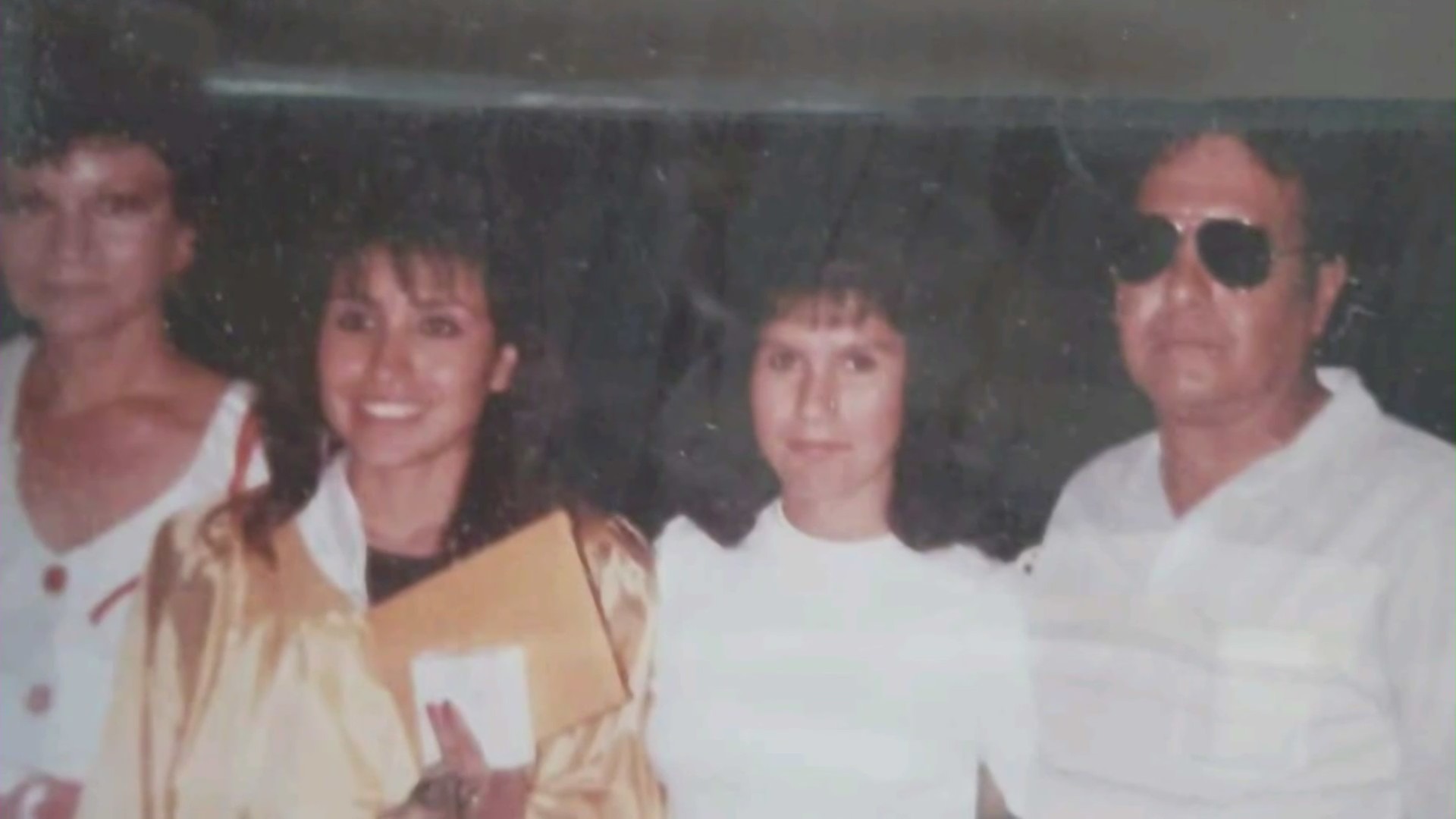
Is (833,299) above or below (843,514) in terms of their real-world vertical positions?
above

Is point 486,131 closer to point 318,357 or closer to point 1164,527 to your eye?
point 318,357

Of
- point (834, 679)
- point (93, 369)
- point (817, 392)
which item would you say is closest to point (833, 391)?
point (817, 392)

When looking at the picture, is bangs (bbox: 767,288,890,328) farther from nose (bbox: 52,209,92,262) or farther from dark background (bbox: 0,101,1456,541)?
nose (bbox: 52,209,92,262)

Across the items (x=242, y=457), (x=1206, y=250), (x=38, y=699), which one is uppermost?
(x=1206, y=250)

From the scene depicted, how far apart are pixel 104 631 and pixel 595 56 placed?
1.19 ft

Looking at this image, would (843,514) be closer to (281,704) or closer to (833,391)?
(833,391)

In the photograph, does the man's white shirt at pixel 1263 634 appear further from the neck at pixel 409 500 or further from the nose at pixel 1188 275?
the neck at pixel 409 500

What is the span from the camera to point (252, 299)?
788 millimetres

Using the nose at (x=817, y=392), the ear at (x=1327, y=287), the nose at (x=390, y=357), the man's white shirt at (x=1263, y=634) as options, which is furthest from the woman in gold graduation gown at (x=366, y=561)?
the ear at (x=1327, y=287)

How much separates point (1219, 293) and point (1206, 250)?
0.07ft

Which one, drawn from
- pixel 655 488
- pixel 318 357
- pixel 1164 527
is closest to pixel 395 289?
pixel 318 357

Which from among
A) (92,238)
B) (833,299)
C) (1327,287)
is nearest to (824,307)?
(833,299)

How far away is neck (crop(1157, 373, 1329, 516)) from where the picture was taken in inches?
30.7

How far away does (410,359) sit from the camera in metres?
0.78
